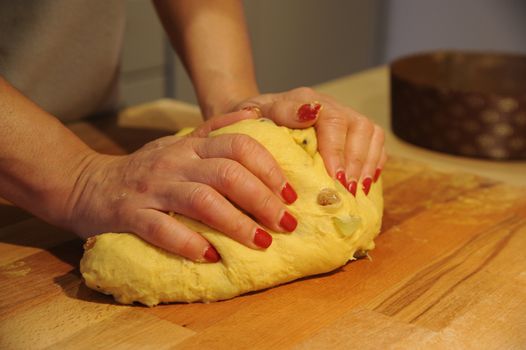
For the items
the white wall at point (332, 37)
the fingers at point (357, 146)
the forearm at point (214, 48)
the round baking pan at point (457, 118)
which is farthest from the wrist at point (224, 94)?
the white wall at point (332, 37)

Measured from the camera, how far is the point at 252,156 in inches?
37.5

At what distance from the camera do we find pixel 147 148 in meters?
1.01

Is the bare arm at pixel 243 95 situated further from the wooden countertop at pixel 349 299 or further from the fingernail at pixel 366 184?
the wooden countertop at pixel 349 299

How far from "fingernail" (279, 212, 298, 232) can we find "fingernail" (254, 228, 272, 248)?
0.08 feet

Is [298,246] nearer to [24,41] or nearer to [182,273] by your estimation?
[182,273]

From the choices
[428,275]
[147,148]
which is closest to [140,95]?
[147,148]

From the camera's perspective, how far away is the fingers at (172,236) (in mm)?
916

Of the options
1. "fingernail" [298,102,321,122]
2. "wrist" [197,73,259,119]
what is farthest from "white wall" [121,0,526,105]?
"fingernail" [298,102,321,122]

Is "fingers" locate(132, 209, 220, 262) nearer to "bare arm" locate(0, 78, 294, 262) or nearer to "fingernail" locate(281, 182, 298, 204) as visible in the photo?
"bare arm" locate(0, 78, 294, 262)

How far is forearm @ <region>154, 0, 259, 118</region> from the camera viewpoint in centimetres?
133

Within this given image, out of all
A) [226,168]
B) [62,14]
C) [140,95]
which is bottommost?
[140,95]

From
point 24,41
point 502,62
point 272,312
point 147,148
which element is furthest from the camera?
point 502,62

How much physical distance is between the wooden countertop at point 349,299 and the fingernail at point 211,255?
0.20 feet

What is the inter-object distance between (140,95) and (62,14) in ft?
3.25
